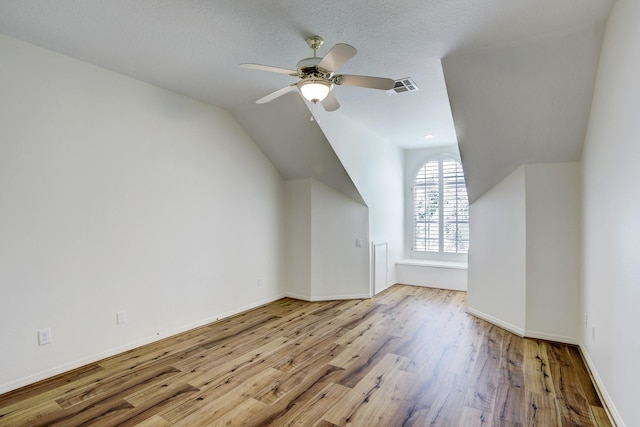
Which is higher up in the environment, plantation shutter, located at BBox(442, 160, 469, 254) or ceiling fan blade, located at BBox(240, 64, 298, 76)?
ceiling fan blade, located at BBox(240, 64, 298, 76)

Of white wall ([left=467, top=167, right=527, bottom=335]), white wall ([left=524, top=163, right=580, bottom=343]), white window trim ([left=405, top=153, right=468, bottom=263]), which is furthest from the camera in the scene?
white window trim ([left=405, top=153, right=468, bottom=263])

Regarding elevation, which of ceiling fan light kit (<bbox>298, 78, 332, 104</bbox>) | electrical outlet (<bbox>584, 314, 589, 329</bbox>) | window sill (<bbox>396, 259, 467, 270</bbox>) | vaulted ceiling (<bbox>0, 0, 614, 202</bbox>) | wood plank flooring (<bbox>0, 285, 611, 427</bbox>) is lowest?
wood plank flooring (<bbox>0, 285, 611, 427</bbox>)

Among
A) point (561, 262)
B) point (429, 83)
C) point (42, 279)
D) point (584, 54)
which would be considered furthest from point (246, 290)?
point (584, 54)

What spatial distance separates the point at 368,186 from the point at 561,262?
2624 millimetres

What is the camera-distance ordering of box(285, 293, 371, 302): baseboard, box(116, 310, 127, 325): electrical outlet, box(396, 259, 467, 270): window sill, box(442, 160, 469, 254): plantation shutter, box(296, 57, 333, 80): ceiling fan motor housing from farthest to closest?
box(442, 160, 469, 254): plantation shutter
box(396, 259, 467, 270): window sill
box(285, 293, 371, 302): baseboard
box(116, 310, 127, 325): electrical outlet
box(296, 57, 333, 80): ceiling fan motor housing

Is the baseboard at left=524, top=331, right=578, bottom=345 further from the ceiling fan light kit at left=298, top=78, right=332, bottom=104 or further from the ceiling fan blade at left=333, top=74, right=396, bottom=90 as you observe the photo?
the ceiling fan light kit at left=298, top=78, right=332, bottom=104

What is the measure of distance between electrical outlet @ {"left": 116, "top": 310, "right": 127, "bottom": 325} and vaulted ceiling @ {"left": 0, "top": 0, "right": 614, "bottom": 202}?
2276 mm

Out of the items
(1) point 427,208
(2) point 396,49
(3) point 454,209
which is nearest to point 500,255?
(3) point 454,209

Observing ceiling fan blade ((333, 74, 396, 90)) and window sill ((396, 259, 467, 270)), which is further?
window sill ((396, 259, 467, 270))

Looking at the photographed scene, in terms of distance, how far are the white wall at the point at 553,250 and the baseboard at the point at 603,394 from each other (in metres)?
0.43

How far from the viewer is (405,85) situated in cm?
331

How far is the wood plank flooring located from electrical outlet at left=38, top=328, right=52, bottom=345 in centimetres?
31

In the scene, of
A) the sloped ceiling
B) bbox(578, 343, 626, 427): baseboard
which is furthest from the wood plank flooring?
the sloped ceiling

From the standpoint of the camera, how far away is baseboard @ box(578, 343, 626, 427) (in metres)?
2.01
